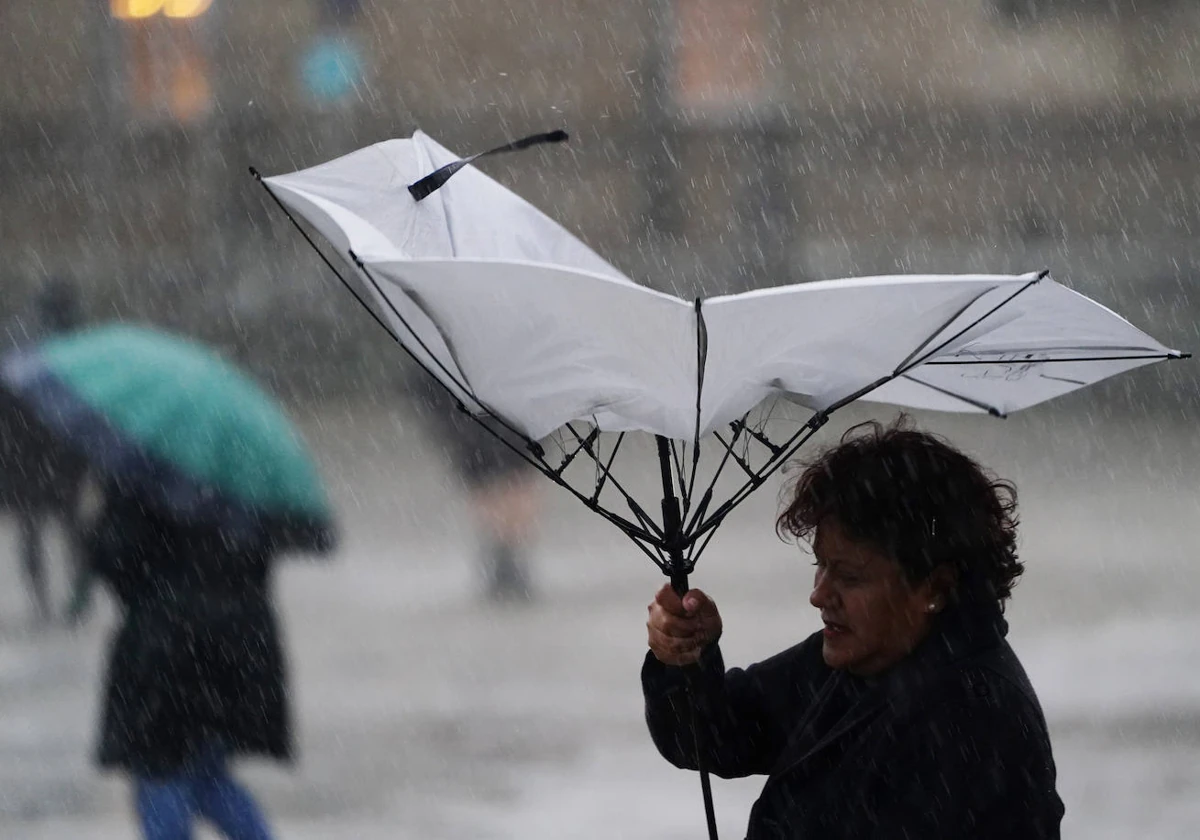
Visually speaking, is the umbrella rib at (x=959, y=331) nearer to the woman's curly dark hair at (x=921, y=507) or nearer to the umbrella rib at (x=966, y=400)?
the woman's curly dark hair at (x=921, y=507)

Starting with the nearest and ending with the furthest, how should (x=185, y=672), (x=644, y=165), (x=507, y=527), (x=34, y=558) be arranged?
(x=185, y=672) → (x=507, y=527) → (x=34, y=558) → (x=644, y=165)

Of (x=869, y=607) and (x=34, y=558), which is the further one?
(x=34, y=558)

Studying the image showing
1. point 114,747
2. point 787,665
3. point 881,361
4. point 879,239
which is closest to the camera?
point 881,361

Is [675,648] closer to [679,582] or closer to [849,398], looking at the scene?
[679,582]

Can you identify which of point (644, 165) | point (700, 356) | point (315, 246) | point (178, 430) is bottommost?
point (700, 356)

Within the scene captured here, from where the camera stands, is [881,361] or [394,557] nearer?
[881,361]

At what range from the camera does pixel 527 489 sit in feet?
32.8

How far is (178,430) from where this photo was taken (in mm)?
3246

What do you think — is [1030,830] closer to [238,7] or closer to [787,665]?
[787,665]

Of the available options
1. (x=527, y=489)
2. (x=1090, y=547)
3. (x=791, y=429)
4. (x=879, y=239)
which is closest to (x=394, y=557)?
(x=527, y=489)

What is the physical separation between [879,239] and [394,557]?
18.8 feet

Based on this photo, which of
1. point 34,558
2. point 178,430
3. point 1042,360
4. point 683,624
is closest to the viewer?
point 683,624

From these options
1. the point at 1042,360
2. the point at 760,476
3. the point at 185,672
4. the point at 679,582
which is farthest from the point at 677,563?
the point at 185,672

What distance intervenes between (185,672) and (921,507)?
170 centimetres
